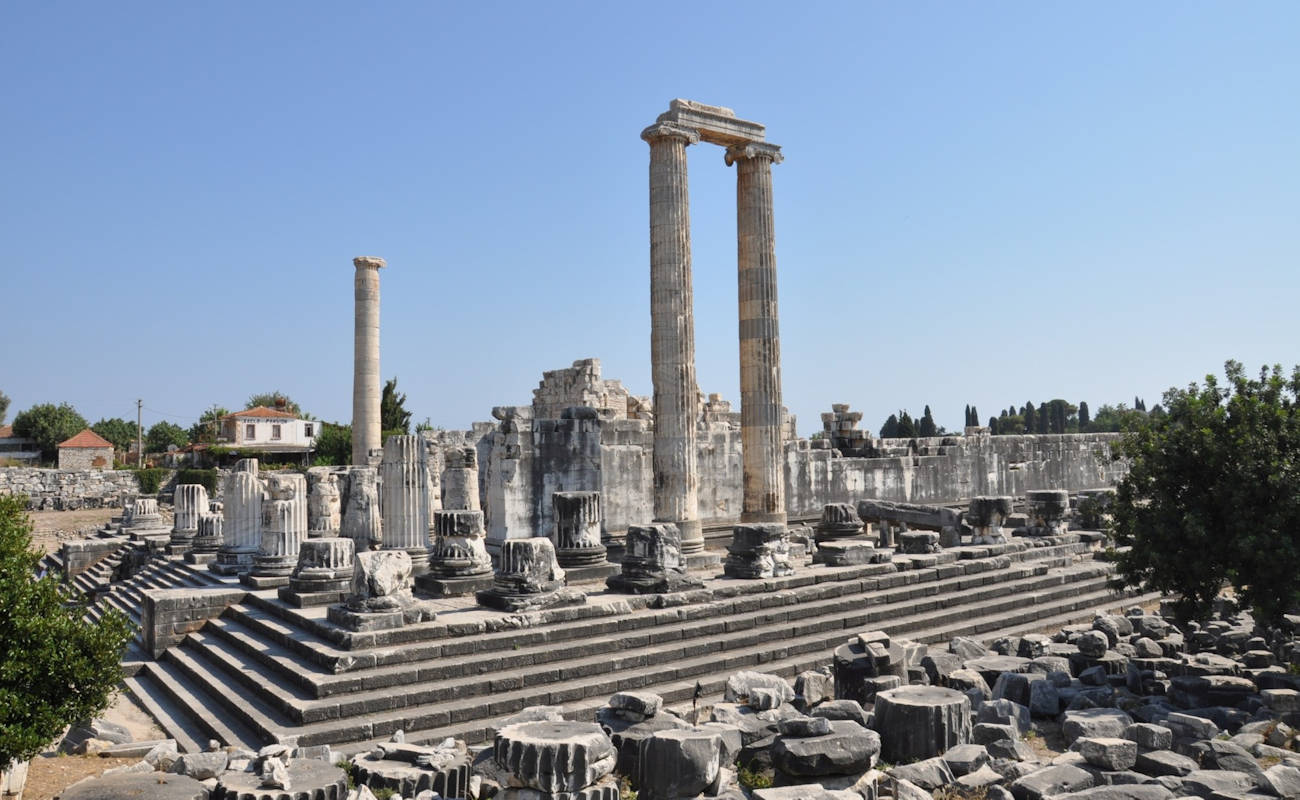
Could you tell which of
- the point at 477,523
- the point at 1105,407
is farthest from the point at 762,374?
the point at 1105,407

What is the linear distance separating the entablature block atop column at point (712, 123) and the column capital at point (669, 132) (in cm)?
4


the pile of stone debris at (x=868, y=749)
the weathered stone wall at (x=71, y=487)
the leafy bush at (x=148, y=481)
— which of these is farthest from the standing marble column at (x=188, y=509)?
the leafy bush at (x=148, y=481)

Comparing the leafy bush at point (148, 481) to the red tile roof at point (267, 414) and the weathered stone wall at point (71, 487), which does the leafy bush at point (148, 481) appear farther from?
the red tile roof at point (267, 414)

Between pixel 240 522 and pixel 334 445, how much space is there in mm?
31016

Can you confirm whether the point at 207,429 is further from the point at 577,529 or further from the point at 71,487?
the point at 577,529

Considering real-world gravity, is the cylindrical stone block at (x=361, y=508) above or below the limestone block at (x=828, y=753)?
above

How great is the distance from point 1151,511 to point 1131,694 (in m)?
1.93

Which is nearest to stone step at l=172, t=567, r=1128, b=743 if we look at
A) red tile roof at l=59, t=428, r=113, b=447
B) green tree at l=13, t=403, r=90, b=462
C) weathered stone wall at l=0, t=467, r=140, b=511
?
weathered stone wall at l=0, t=467, r=140, b=511

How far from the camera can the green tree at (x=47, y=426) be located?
55.1 meters

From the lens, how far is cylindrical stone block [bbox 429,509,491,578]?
11453 millimetres

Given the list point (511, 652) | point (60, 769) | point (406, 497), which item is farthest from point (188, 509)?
point (60, 769)

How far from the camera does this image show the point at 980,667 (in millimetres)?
9766

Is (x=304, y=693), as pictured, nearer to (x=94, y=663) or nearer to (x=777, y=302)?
(x=94, y=663)

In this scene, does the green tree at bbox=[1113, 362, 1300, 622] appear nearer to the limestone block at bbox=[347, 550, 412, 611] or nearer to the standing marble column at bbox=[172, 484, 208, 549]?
the limestone block at bbox=[347, 550, 412, 611]
